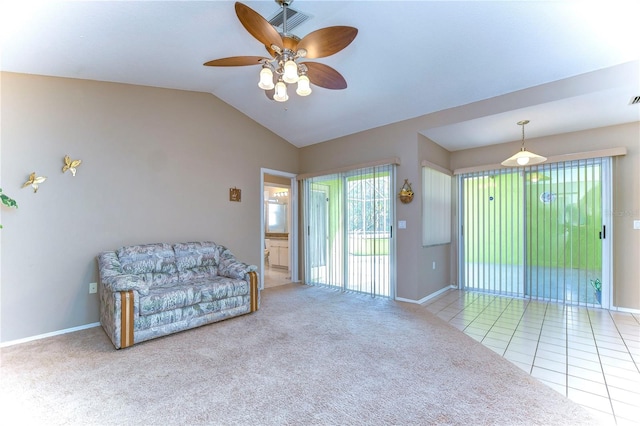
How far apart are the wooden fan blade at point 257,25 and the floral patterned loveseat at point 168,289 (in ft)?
8.35

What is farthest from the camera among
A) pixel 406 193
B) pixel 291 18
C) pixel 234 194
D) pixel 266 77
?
pixel 234 194

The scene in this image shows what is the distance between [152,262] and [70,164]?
1.42m

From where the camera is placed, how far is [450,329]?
10.6ft

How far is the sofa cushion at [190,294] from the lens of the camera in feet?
9.63

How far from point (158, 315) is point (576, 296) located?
545 centimetres

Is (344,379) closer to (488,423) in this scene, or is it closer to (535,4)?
(488,423)

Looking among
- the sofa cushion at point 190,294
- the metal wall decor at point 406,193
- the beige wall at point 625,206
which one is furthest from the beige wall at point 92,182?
the beige wall at point 625,206

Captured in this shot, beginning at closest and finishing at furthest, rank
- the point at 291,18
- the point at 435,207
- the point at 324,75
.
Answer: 1. the point at 324,75
2. the point at 291,18
3. the point at 435,207

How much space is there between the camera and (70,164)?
325 cm

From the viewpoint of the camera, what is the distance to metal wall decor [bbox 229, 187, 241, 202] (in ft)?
15.5

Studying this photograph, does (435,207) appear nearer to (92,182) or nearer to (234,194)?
(234,194)

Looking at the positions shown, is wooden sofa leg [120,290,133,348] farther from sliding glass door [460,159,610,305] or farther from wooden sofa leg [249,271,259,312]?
sliding glass door [460,159,610,305]

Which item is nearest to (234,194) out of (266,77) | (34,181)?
(34,181)

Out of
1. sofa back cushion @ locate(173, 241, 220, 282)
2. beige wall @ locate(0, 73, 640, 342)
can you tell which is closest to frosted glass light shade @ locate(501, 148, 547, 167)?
beige wall @ locate(0, 73, 640, 342)
